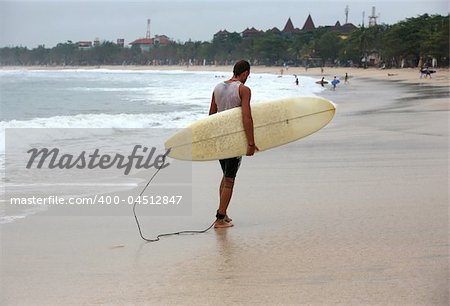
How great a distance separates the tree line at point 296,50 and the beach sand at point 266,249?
2170 inches

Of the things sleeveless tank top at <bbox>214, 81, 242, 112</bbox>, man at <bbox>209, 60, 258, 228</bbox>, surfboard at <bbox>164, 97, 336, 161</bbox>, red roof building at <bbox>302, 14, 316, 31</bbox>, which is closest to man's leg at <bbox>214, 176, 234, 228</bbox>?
man at <bbox>209, 60, 258, 228</bbox>

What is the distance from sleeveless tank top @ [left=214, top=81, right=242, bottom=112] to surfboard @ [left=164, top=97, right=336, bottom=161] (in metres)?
0.05

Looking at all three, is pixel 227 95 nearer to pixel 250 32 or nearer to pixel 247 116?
pixel 247 116

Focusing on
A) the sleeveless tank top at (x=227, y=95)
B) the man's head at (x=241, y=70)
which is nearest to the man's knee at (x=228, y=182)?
the sleeveless tank top at (x=227, y=95)

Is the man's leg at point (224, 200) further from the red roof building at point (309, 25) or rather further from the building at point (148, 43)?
the building at point (148, 43)

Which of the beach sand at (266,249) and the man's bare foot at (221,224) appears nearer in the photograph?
the beach sand at (266,249)

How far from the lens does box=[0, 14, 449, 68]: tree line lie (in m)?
68.1

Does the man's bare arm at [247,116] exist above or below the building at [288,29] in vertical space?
below

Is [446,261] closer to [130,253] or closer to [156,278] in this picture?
[156,278]

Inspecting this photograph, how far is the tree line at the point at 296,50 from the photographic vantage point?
6806cm

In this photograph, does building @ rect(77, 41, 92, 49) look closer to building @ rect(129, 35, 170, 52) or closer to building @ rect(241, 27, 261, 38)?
building @ rect(129, 35, 170, 52)

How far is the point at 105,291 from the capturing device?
10.7 ft

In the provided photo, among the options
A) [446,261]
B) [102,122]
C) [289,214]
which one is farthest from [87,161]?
[102,122]

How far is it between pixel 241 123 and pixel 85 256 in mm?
1576
